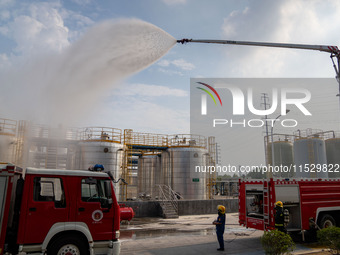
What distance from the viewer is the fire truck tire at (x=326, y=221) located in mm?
11523

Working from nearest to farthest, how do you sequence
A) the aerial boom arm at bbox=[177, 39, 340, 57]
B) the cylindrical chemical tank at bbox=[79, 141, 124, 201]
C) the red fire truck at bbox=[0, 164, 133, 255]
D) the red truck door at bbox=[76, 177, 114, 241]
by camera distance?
the red fire truck at bbox=[0, 164, 133, 255] → the red truck door at bbox=[76, 177, 114, 241] → the aerial boom arm at bbox=[177, 39, 340, 57] → the cylindrical chemical tank at bbox=[79, 141, 124, 201]

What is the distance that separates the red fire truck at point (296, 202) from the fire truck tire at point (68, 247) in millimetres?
6662

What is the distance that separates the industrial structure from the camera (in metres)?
19.3

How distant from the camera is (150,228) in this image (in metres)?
15.4

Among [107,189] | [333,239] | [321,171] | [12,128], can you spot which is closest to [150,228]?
[107,189]

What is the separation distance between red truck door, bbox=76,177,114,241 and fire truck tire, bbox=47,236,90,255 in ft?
1.26

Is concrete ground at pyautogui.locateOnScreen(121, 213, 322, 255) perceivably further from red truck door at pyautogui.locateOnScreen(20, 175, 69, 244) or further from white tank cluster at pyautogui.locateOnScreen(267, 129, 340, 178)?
white tank cluster at pyautogui.locateOnScreen(267, 129, 340, 178)

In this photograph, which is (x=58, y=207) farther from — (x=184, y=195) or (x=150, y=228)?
(x=184, y=195)

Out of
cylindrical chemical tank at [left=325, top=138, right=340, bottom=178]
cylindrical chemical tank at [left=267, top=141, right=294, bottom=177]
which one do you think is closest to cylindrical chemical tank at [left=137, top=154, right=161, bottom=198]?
cylindrical chemical tank at [left=267, top=141, right=294, bottom=177]

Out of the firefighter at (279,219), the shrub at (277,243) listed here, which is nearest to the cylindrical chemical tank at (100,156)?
the firefighter at (279,219)

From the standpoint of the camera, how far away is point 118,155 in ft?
77.0

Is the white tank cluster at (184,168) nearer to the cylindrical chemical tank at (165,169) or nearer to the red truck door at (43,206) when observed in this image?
the cylindrical chemical tank at (165,169)

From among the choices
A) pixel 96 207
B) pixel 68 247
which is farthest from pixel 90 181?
pixel 68 247

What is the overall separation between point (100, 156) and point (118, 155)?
5.09 ft
